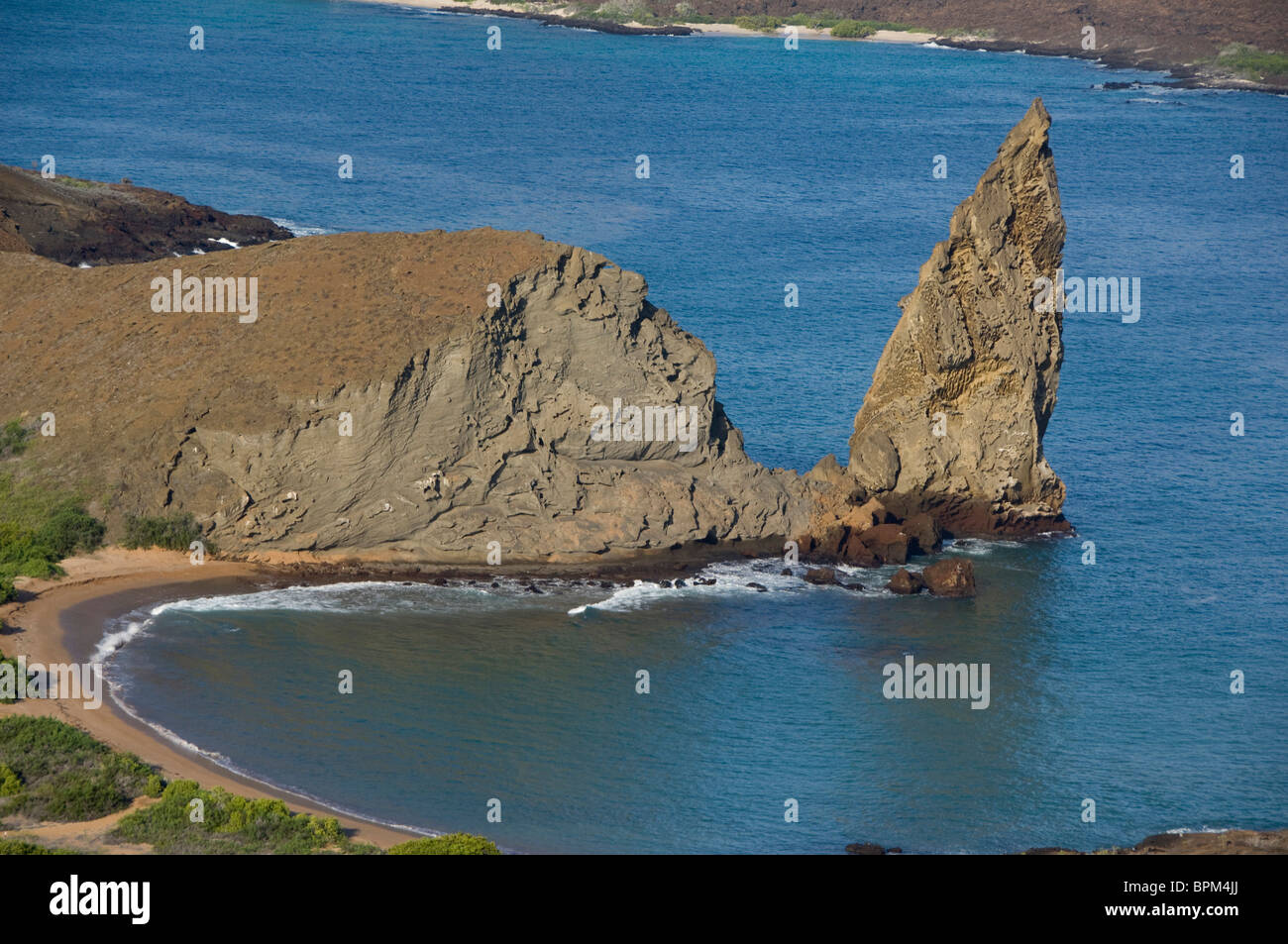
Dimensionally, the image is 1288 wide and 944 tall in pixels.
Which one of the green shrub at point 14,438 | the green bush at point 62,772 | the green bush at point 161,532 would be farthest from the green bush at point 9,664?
the green shrub at point 14,438

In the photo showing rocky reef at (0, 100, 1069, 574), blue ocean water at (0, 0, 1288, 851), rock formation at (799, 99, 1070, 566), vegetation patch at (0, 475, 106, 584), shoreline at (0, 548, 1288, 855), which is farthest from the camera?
rock formation at (799, 99, 1070, 566)

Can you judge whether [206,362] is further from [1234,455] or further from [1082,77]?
[1082,77]

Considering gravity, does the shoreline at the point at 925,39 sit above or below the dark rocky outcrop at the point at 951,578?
above

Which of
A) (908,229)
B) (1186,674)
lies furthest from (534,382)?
(908,229)

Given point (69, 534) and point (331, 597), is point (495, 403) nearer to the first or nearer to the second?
point (331, 597)

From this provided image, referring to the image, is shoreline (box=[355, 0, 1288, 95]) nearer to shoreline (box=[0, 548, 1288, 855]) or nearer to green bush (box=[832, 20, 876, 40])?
green bush (box=[832, 20, 876, 40])

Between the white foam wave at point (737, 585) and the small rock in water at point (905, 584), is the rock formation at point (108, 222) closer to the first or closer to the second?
the white foam wave at point (737, 585)

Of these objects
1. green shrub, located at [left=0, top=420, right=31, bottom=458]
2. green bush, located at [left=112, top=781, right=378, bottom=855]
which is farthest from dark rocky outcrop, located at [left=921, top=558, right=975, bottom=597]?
green shrub, located at [left=0, top=420, right=31, bottom=458]
